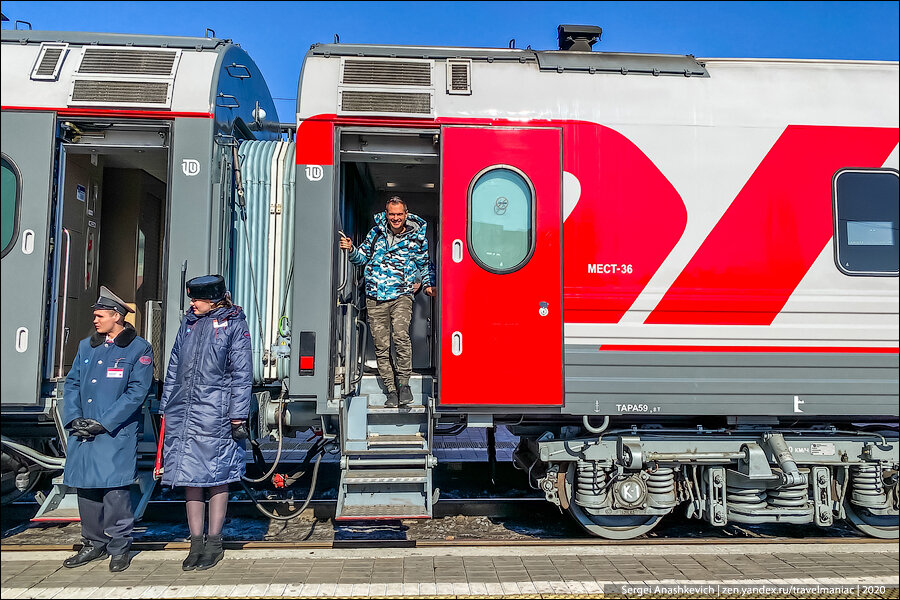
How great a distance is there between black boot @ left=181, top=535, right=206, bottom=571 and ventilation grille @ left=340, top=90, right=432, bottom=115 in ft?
11.2

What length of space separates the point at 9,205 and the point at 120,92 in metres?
1.20

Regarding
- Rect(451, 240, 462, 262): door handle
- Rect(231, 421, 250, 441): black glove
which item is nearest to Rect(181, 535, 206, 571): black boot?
Rect(231, 421, 250, 441): black glove

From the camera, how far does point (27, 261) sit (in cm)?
449

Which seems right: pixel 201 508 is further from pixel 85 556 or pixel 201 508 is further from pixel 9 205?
pixel 9 205

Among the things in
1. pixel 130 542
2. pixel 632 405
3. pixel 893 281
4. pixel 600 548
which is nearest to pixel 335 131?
pixel 632 405

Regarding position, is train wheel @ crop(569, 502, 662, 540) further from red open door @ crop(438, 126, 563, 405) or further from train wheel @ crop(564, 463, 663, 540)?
red open door @ crop(438, 126, 563, 405)

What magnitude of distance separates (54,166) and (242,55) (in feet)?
6.18

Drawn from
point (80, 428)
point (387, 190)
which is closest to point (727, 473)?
point (387, 190)

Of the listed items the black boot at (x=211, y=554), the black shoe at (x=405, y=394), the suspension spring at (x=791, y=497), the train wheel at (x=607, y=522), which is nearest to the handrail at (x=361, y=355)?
the black shoe at (x=405, y=394)

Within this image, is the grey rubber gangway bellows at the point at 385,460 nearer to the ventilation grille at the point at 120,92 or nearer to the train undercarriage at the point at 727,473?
the train undercarriage at the point at 727,473

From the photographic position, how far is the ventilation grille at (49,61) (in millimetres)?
4645

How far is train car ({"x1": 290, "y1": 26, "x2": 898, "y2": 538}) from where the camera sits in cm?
452

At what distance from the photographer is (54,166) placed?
4590 mm

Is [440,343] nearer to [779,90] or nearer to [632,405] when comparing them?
[632,405]
